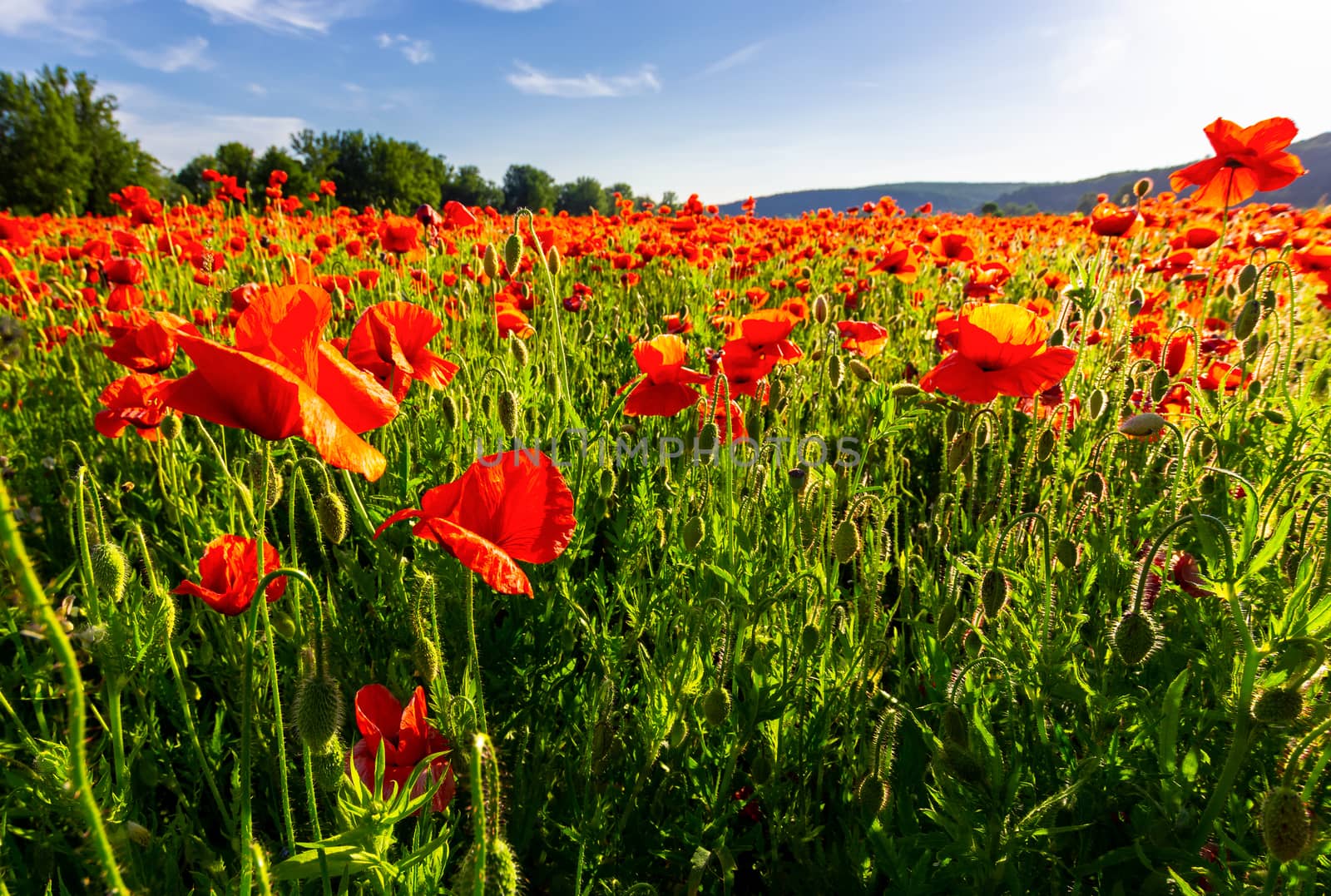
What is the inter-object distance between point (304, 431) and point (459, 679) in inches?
44.2

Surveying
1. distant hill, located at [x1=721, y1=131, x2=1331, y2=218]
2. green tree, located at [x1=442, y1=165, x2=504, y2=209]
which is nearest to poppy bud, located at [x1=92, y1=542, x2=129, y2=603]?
green tree, located at [x1=442, y1=165, x2=504, y2=209]

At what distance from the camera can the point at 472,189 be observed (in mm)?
48375

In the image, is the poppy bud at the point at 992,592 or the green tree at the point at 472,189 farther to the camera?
the green tree at the point at 472,189

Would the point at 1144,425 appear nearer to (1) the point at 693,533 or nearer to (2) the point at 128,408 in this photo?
(1) the point at 693,533

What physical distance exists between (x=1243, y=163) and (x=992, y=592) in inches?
88.7

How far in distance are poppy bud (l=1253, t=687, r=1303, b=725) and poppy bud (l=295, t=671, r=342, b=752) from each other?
142 cm

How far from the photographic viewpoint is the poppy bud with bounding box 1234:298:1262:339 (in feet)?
7.41

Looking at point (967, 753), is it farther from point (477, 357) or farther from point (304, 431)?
point (477, 357)

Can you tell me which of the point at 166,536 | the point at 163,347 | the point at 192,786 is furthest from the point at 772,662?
the point at 166,536

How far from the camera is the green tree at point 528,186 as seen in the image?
62.1m

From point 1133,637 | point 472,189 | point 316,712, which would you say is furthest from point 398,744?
point 472,189

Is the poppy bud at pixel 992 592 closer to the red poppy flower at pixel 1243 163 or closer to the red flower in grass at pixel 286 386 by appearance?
the red flower in grass at pixel 286 386

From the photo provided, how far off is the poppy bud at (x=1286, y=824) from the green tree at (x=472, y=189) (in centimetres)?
4621

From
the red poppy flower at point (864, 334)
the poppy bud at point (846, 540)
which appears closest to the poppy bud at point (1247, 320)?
Answer: the red poppy flower at point (864, 334)
